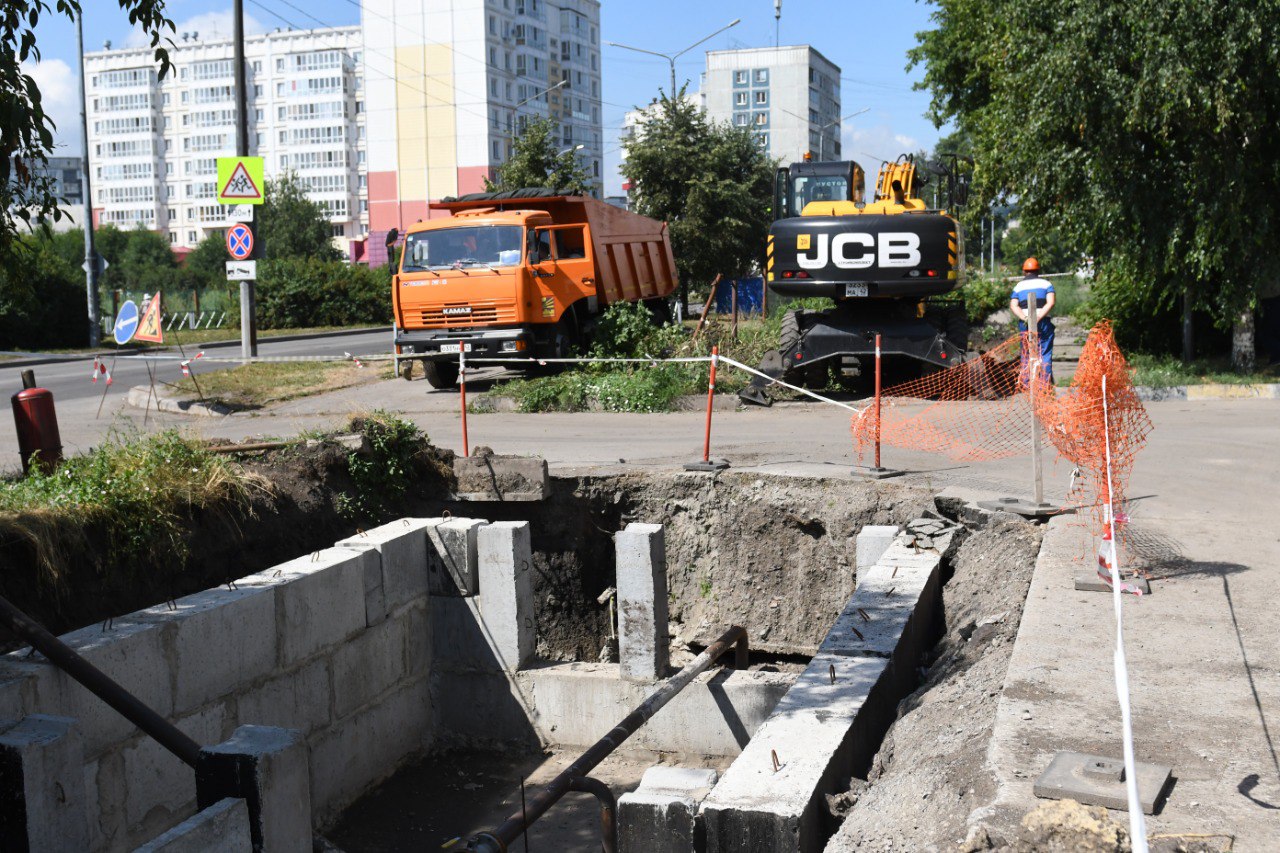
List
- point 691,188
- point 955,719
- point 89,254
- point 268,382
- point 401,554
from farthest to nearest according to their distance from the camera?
point 691,188, point 89,254, point 268,382, point 401,554, point 955,719

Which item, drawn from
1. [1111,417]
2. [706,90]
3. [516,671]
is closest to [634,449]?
[516,671]

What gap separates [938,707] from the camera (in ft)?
18.6

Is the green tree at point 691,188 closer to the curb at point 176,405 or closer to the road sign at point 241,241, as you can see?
the road sign at point 241,241

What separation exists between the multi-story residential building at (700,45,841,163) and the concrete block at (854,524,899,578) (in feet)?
320

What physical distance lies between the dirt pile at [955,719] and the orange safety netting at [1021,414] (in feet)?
2.64

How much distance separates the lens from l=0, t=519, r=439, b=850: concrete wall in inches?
248

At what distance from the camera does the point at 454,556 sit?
945cm

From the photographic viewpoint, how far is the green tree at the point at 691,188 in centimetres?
3512

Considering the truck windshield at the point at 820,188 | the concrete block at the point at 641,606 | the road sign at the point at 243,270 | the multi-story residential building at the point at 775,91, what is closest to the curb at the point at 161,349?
the road sign at the point at 243,270

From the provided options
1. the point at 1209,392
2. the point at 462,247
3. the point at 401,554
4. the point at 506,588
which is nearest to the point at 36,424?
the point at 401,554

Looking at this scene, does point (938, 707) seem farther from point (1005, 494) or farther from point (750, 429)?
point (750, 429)

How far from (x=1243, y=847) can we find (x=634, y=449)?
8697mm

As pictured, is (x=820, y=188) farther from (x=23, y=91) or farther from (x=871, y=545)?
(x=23, y=91)

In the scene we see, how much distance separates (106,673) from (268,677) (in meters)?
1.51
